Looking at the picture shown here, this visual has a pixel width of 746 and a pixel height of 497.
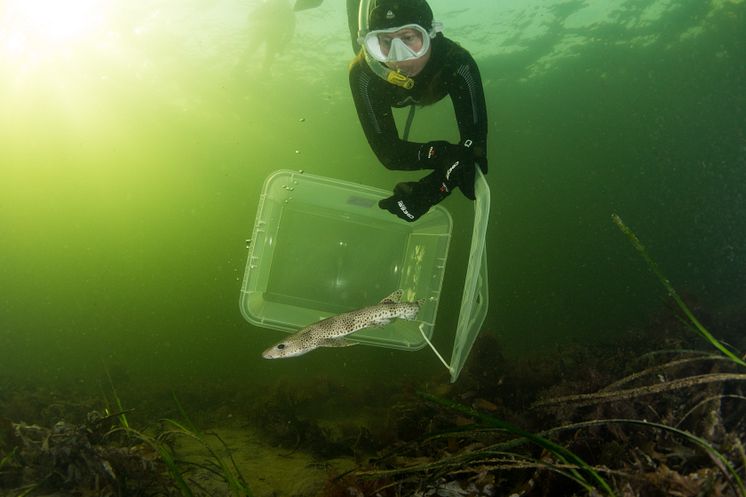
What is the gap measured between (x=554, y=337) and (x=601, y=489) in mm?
15383

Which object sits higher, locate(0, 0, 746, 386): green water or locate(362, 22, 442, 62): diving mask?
locate(362, 22, 442, 62): diving mask

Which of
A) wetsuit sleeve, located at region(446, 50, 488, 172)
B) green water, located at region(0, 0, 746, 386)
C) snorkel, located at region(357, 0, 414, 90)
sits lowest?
green water, located at region(0, 0, 746, 386)

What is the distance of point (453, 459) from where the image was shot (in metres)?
2.15

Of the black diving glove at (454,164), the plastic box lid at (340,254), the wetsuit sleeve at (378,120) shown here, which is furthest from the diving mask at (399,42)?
the plastic box lid at (340,254)

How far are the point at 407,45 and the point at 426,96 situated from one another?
0.94 metres

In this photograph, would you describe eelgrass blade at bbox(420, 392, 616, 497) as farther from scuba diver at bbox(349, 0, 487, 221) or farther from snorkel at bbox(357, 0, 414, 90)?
snorkel at bbox(357, 0, 414, 90)

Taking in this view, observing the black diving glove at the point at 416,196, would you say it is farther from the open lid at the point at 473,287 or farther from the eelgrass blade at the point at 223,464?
the eelgrass blade at the point at 223,464

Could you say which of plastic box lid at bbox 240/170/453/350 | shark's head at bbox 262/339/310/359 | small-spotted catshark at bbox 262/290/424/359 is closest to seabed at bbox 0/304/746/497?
shark's head at bbox 262/339/310/359

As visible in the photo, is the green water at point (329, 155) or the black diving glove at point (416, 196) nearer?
the black diving glove at point (416, 196)

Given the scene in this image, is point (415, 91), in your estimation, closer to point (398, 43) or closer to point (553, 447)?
point (398, 43)

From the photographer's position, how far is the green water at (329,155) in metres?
13.2

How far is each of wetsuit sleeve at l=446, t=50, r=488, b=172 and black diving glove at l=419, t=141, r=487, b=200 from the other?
0.33m

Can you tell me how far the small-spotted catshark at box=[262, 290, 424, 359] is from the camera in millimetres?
3604

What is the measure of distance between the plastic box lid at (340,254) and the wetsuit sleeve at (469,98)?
1.41m
